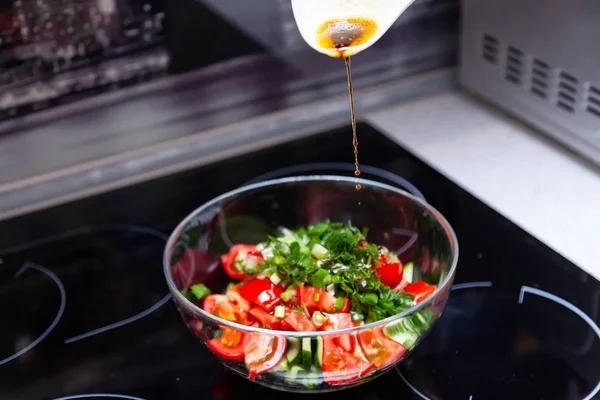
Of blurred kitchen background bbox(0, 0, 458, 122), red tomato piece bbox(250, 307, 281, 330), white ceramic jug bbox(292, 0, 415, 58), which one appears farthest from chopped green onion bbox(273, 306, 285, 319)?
blurred kitchen background bbox(0, 0, 458, 122)

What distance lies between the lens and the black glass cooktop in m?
0.71

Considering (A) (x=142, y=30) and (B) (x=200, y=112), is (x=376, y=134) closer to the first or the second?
(B) (x=200, y=112)

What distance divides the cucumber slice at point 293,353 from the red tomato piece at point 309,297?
75 mm

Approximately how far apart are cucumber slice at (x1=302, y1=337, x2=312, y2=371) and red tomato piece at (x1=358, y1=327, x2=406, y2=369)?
4cm

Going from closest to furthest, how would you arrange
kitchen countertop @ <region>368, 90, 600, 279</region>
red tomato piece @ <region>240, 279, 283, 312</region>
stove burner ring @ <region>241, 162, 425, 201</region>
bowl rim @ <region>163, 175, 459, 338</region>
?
bowl rim @ <region>163, 175, 459, 338</region> → red tomato piece @ <region>240, 279, 283, 312</region> → kitchen countertop @ <region>368, 90, 600, 279</region> → stove burner ring @ <region>241, 162, 425, 201</region>

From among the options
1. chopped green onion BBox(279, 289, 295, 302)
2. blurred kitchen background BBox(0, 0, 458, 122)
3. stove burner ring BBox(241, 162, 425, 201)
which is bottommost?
stove burner ring BBox(241, 162, 425, 201)

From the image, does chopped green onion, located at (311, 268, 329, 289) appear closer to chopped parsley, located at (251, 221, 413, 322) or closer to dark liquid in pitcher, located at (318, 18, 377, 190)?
chopped parsley, located at (251, 221, 413, 322)

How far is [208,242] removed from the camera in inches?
33.8

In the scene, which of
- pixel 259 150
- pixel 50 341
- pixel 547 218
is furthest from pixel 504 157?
pixel 50 341

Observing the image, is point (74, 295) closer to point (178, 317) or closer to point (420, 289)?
point (178, 317)

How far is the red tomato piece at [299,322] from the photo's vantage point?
0.69 metres

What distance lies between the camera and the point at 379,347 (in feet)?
→ 2.13

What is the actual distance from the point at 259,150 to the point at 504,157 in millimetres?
335

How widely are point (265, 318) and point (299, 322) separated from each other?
0.04m
